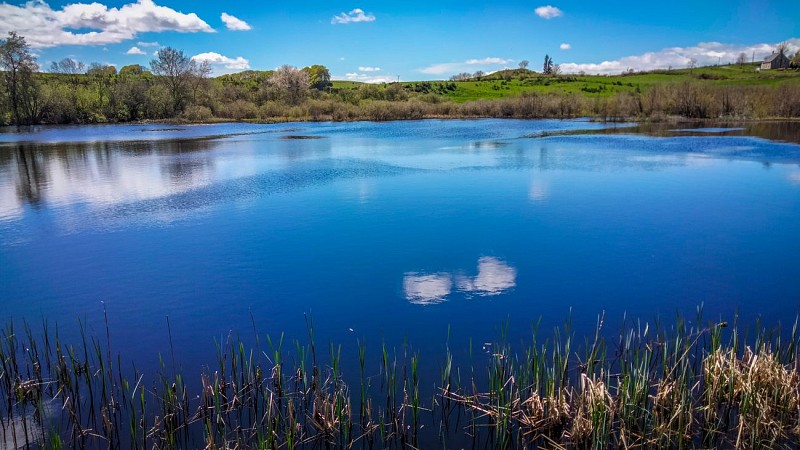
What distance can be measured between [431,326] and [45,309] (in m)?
7.59

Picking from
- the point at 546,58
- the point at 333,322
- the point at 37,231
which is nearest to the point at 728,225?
the point at 333,322

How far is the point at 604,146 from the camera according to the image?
3609cm

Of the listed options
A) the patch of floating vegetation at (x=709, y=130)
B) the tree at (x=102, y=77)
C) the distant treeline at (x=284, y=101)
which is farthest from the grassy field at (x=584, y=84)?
the tree at (x=102, y=77)

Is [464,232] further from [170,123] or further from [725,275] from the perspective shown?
[170,123]

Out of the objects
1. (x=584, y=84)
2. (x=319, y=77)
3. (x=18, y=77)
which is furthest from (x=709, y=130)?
(x=319, y=77)

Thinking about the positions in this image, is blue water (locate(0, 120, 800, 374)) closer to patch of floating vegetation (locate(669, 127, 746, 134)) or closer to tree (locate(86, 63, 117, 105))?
patch of floating vegetation (locate(669, 127, 746, 134))

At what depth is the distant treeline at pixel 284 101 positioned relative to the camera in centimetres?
5728

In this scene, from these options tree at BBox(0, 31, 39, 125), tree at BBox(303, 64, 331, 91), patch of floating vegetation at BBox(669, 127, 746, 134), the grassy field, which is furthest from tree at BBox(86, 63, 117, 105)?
patch of floating vegetation at BBox(669, 127, 746, 134)

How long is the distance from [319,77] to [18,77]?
6466 cm

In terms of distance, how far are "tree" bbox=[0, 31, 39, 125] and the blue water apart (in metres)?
49.0

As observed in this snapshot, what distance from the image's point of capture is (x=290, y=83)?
303 ft

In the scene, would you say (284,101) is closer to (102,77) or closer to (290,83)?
(290,83)

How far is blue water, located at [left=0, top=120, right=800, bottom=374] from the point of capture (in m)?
9.76

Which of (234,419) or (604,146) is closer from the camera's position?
(234,419)
